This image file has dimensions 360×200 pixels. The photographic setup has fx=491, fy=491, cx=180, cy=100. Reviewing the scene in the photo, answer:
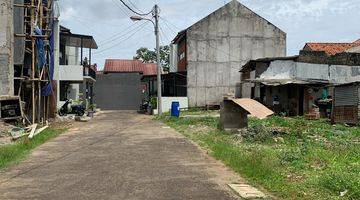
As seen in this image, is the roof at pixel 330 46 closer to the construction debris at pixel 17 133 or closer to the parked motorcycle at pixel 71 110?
the parked motorcycle at pixel 71 110

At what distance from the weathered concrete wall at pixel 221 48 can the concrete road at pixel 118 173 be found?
2481 centimetres

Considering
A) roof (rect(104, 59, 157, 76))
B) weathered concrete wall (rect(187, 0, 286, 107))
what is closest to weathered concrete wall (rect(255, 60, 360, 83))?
weathered concrete wall (rect(187, 0, 286, 107))

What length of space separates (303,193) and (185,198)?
1.93 m

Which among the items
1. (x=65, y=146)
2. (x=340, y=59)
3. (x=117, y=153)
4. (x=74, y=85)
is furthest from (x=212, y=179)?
(x=74, y=85)

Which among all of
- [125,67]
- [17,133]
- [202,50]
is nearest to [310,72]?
[202,50]

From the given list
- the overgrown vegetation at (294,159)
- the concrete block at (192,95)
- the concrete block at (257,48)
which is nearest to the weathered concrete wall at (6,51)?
the overgrown vegetation at (294,159)

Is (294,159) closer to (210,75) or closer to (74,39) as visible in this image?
(74,39)

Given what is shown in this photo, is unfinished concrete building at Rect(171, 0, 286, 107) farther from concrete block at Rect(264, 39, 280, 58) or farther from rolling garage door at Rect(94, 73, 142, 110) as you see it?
rolling garage door at Rect(94, 73, 142, 110)

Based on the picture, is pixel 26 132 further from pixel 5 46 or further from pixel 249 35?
pixel 249 35

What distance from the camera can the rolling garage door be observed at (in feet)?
172

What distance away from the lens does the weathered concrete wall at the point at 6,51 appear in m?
21.1

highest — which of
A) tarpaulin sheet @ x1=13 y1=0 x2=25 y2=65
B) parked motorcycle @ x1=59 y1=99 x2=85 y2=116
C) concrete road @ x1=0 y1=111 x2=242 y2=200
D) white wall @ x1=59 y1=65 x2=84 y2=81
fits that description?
tarpaulin sheet @ x1=13 y1=0 x2=25 y2=65

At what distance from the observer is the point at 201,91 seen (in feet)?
136

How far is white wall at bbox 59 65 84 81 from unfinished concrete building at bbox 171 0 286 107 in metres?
10.4
